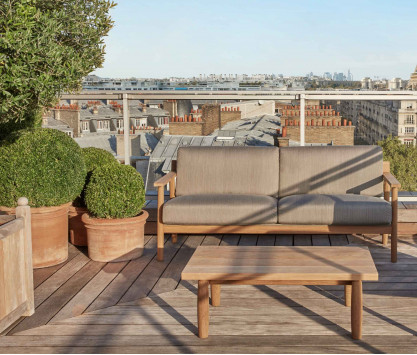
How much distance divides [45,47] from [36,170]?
1.30 metres

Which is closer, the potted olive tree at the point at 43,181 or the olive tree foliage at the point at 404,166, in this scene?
the potted olive tree at the point at 43,181

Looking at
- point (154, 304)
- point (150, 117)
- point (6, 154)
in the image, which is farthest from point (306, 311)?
point (150, 117)

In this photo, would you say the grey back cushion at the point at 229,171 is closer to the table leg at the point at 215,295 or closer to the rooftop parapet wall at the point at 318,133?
the rooftop parapet wall at the point at 318,133

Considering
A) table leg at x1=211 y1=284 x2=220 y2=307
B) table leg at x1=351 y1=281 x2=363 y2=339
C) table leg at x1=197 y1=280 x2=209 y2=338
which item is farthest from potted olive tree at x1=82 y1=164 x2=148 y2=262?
table leg at x1=351 y1=281 x2=363 y2=339

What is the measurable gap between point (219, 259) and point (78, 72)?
4.86 ft

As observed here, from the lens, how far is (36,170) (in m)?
4.64

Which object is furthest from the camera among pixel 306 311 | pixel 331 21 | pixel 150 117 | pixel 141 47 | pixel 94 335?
pixel 331 21

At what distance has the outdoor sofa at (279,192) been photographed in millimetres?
4824

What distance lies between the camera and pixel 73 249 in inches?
210

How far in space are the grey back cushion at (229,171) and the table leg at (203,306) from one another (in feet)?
7.09

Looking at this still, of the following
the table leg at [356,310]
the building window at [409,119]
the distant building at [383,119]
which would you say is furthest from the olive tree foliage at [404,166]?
the table leg at [356,310]

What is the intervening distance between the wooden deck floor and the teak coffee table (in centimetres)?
18

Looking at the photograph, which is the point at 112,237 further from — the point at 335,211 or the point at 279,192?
the point at 335,211

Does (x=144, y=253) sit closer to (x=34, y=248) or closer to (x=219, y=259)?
(x=34, y=248)
